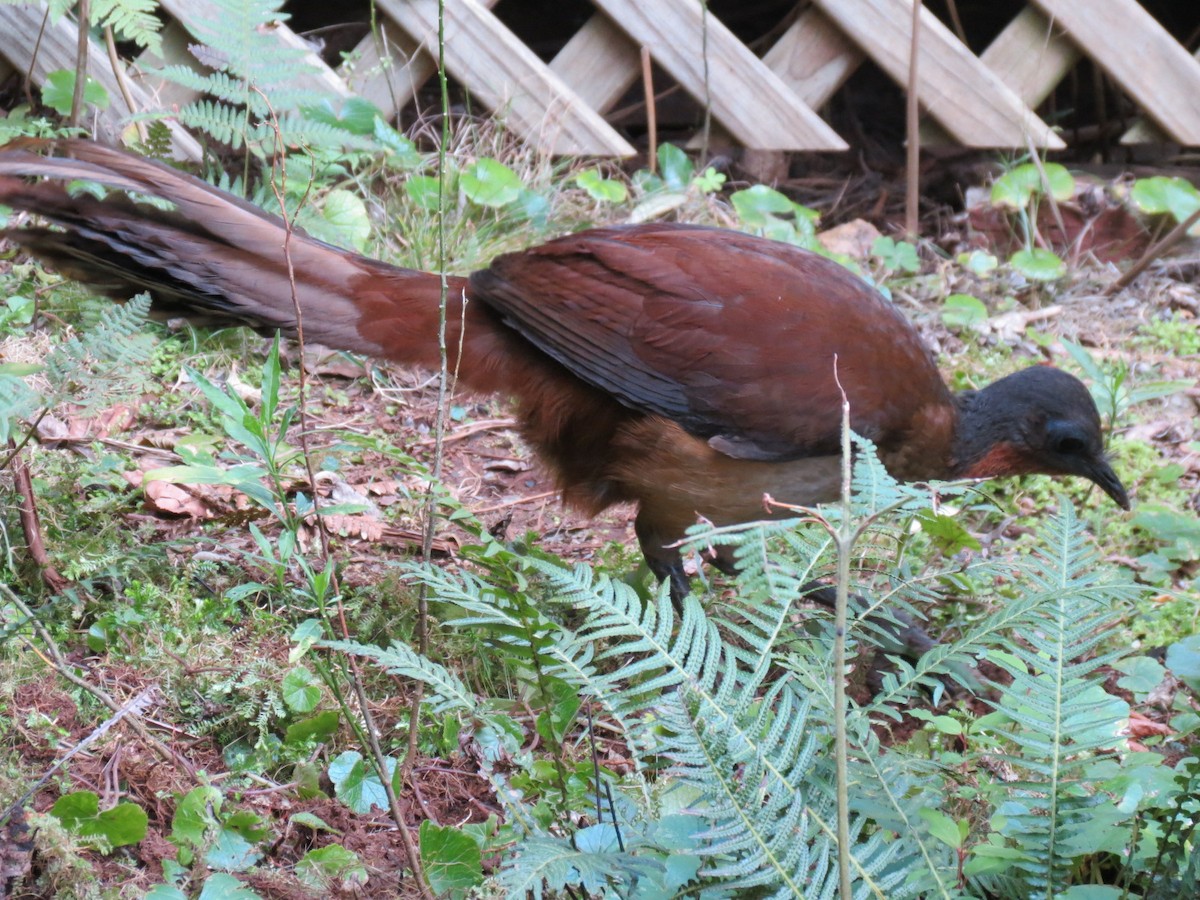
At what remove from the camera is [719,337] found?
3545 mm

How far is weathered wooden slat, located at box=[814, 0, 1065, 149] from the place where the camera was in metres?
6.05

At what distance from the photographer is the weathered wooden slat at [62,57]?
5.19m

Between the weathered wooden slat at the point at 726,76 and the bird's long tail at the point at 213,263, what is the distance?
2.76m

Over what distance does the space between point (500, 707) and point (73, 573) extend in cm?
114

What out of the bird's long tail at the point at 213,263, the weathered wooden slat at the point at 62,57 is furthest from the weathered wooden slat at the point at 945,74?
the bird's long tail at the point at 213,263

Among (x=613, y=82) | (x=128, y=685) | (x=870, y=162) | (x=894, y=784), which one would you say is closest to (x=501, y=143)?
(x=613, y=82)

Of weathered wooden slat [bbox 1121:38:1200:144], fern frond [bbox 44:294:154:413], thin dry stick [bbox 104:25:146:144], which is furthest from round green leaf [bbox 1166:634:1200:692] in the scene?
weathered wooden slat [bbox 1121:38:1200:144]

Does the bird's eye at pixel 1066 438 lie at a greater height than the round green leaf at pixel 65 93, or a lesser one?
lesser

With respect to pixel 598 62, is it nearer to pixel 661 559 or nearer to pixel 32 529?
pixel 661 559

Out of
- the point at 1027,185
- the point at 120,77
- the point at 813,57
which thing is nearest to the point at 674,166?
the point at 813,57

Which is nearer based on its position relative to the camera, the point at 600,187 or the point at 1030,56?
the point at 600,187

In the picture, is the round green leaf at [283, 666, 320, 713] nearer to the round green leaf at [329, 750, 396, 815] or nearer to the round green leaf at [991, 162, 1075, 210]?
the round green leaf at [329, 750, 396, 815]

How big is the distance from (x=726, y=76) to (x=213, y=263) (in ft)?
11.6

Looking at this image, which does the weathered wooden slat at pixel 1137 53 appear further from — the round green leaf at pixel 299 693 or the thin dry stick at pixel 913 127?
the round green leaf at pixel 299 693
